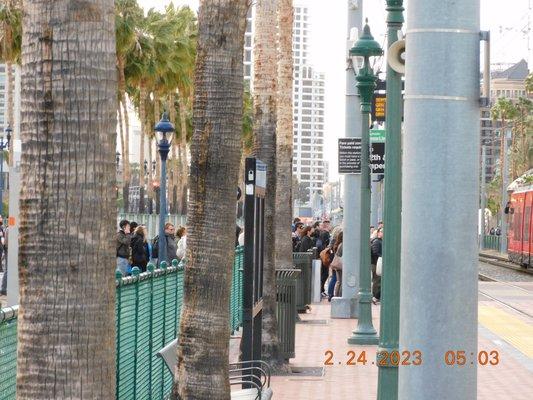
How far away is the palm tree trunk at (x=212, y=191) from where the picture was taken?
395 inches

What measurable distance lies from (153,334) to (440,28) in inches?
256

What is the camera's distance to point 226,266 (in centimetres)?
1016

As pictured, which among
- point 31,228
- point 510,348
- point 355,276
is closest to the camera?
point 31,228

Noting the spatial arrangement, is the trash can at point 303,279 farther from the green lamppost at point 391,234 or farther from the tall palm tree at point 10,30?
the tall palm tree at point 10,30

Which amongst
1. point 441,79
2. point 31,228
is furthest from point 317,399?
point 31,228

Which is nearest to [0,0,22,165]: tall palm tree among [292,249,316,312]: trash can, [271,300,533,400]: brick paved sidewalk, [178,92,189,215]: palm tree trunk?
[292,249,316,312]: trash can

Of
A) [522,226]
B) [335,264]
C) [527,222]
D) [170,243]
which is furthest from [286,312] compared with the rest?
[522,226]

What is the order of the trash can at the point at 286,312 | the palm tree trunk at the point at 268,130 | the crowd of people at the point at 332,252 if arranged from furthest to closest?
the crowd of people at the point at 332,252
the trash can at the point at 286,312
the palm tree trunk at the point at 268,130

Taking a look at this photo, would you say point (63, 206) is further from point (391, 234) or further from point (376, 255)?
point (376, 255)

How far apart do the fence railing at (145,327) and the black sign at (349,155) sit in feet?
33.8

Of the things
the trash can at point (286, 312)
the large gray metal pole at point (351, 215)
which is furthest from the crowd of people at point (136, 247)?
the trash can at point (286, 312)

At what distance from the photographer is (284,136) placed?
76.7ft

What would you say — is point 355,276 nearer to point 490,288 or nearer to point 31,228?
point 490,288

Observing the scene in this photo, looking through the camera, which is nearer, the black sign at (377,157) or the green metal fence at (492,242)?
the black sign at (377,157)
